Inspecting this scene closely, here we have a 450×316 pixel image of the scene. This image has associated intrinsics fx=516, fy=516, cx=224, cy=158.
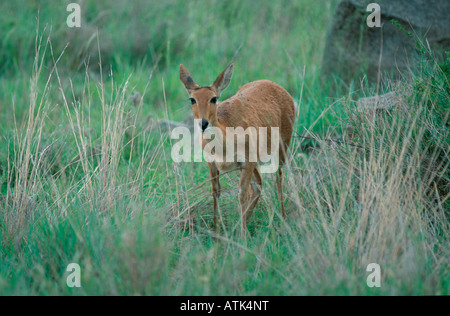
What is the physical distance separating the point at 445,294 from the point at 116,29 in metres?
8.23

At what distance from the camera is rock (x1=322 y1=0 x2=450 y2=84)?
7223 millimetres

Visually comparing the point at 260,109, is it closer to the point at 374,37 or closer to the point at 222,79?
the point at 222,79

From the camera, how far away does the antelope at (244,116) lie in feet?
14.9

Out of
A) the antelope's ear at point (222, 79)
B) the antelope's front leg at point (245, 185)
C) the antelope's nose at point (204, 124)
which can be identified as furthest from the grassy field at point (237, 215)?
the antelope's nose at point (204, 124)

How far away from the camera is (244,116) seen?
5027 mm

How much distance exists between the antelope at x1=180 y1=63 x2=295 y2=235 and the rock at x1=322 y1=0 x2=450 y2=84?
2317mm

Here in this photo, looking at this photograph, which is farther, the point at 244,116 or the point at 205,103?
the point at 244,116

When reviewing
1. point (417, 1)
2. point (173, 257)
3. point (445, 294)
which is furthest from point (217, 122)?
point (417, 1)

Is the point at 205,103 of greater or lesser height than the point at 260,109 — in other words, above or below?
above

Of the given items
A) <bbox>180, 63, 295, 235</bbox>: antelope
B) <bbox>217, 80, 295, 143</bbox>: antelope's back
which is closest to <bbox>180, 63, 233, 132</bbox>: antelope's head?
<bbox>180, 63, 295, 235</bbox>: antelope

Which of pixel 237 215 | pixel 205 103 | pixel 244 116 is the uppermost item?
pixel 205 103

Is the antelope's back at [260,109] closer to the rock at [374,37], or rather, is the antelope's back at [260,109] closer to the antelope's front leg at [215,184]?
the antelope's front leg at [215,184]

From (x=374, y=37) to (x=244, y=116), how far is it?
3.68m

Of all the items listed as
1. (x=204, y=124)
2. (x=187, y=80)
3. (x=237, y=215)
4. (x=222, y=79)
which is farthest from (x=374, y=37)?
(x=204, y=124)
